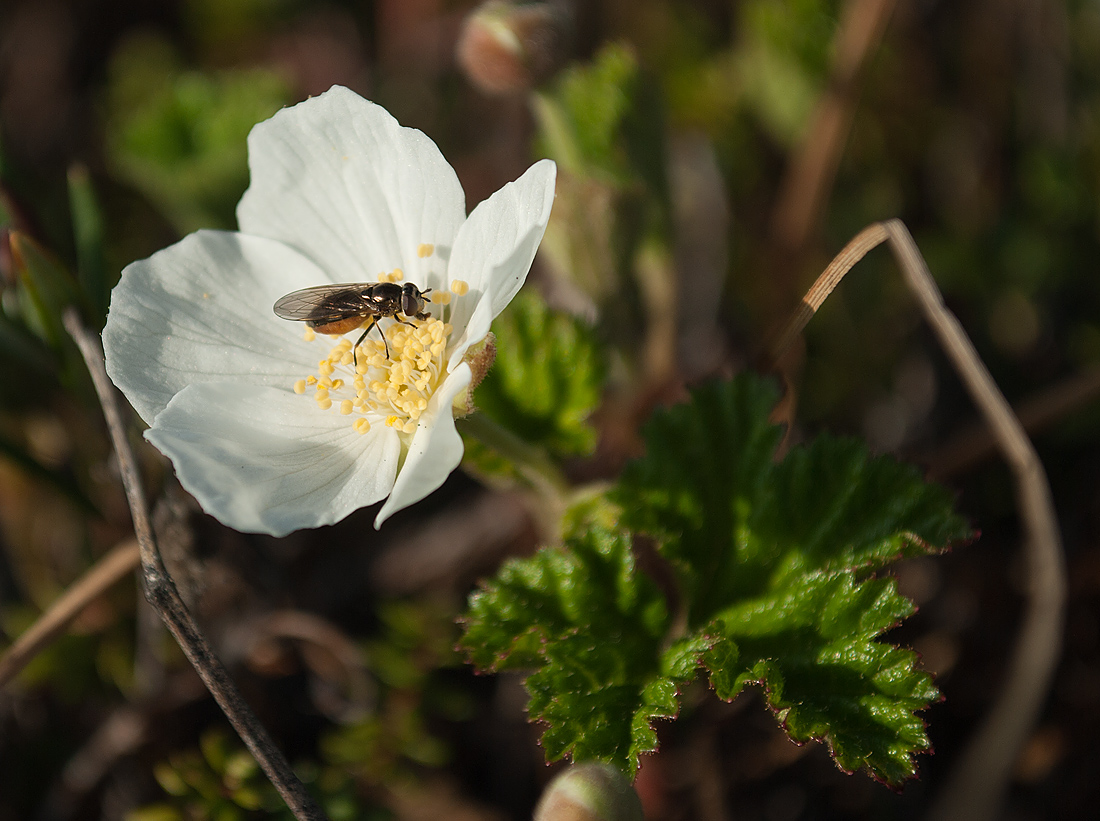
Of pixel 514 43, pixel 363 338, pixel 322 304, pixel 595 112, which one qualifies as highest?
pixel 514 43

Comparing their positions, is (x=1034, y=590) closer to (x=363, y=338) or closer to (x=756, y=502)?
(x=756, y=502)

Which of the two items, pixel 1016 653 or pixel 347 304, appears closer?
pixel 347 304

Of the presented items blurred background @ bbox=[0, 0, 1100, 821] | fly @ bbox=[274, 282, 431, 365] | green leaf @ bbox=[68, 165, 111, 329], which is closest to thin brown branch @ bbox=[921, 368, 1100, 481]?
blurred background @ bbox=[0, 0, 1100, 821]

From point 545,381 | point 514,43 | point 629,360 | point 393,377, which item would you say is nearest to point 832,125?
point 629,360


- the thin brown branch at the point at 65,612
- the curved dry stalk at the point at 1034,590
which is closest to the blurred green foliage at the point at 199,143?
the thin brown branch at the point at 65,612

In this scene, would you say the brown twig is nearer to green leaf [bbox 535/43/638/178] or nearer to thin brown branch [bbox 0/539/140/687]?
thin brown branch [bbox 0/539/140/687]

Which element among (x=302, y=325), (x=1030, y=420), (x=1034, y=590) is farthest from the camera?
(x=1030, y=420)

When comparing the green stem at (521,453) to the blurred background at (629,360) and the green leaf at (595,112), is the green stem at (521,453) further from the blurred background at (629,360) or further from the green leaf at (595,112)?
the green leaf at (595,112)
